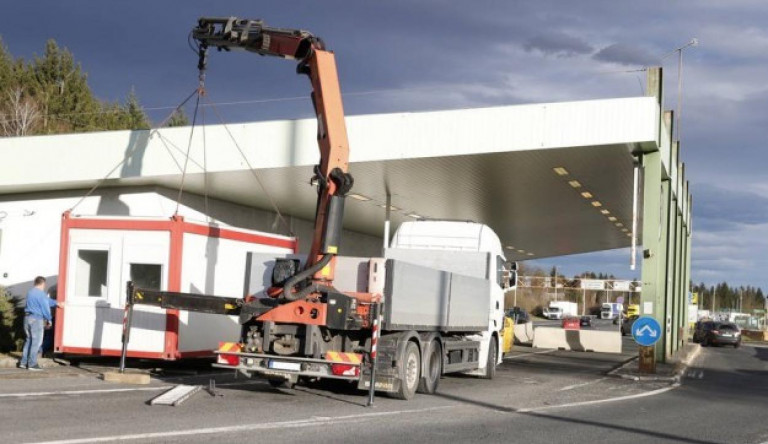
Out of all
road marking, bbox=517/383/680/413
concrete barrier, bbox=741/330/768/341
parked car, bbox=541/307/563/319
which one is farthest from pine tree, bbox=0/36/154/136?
parked car, bbox=541/307/563/319

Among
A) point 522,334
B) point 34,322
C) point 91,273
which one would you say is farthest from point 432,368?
point 522,334

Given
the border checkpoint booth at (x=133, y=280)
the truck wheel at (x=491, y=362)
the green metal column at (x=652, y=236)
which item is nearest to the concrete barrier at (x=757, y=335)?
the green metal column at (x=652, y=236)

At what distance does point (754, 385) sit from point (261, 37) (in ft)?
46.1

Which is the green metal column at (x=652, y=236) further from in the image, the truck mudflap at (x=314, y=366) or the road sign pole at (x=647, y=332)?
the truck mudflap at (x=314, y=366)

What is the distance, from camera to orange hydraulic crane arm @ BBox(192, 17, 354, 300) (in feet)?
44.8

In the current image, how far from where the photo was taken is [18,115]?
4953 cm

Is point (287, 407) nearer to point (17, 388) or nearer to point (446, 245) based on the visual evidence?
point (17, 388)

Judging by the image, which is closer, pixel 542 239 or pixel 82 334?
pixel 82 334

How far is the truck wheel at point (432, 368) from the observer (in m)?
14.8

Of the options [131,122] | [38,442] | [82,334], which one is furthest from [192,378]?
[131,122]

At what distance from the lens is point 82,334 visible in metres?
16.7

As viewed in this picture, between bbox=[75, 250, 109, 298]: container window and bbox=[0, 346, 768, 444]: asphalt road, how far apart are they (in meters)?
1.72

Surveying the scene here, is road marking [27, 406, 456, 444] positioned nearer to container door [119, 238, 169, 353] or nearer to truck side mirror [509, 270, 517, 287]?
container door [119, 238, 169, 353]

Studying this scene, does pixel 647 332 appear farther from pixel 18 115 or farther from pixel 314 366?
pixel 18 115
